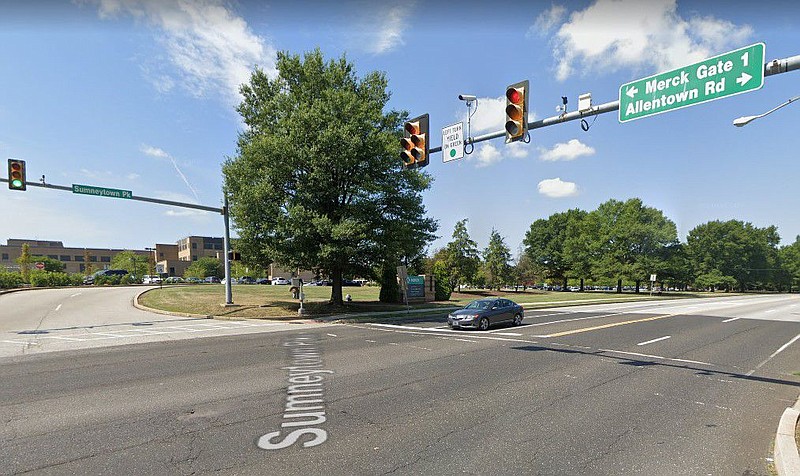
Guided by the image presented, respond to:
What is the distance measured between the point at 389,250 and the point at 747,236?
10237 cm

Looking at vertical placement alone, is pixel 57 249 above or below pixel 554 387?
above

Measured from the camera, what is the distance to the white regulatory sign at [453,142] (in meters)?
10.2

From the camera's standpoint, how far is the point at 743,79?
21.3 feet

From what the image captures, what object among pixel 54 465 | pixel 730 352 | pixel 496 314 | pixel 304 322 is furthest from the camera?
pixel 304 322

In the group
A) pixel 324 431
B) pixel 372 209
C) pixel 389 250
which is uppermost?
pixel 372 209

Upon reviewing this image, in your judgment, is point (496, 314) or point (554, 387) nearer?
point (554, 387)

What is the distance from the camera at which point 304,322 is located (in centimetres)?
2112

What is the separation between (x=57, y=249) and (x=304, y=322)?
5796 inches

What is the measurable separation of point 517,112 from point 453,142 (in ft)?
6.63

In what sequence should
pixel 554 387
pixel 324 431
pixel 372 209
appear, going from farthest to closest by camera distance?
pixel 372 209
pixel 554 387
pixel 324 431

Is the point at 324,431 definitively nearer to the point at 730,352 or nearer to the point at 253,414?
the point at 253,414

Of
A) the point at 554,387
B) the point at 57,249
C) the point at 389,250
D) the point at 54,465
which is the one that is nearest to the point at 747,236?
the point at 389,250

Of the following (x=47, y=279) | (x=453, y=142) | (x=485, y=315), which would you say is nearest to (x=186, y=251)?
(x=47, y=279)

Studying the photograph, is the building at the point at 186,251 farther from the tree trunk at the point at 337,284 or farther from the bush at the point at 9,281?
the tree trunk at the point at 337,284
